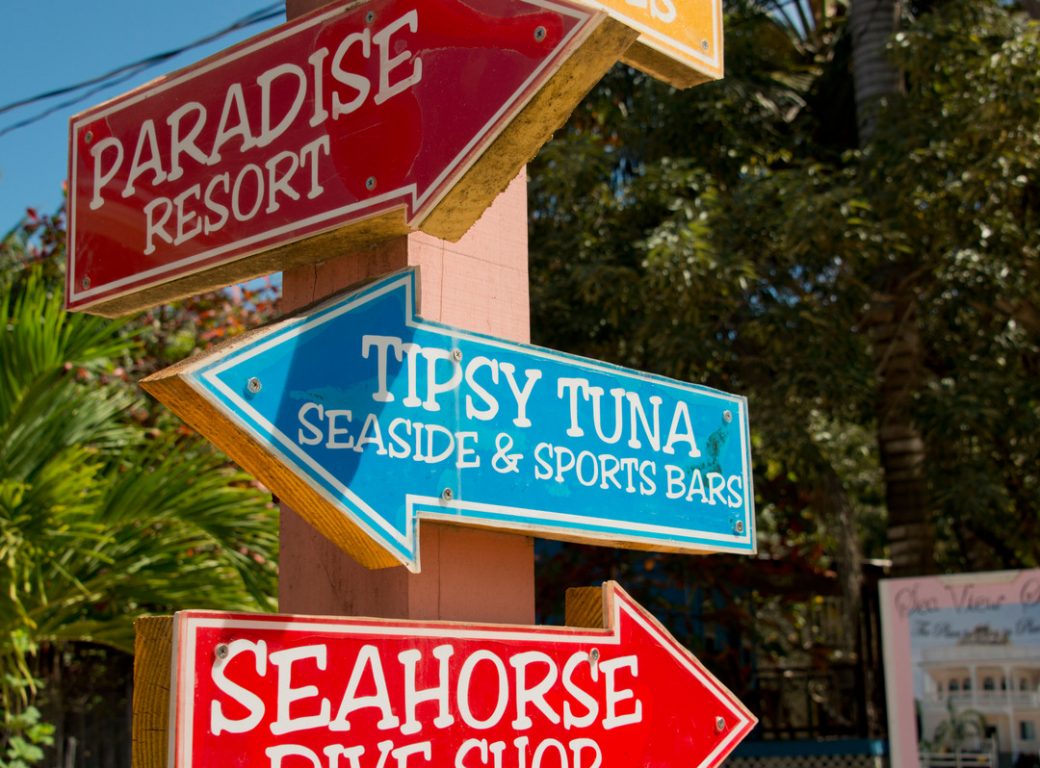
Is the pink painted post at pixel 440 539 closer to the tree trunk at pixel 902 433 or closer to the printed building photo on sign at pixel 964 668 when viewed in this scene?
the printed building photo on sign at pixel 964 668

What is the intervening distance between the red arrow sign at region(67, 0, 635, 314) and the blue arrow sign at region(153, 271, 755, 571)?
0.21 metres

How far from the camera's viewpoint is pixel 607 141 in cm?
1078

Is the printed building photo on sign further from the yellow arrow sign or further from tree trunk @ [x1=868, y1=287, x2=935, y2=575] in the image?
the yellow arrow sign

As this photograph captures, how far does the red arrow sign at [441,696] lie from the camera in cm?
166

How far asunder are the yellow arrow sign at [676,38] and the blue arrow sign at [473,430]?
1.95 feet

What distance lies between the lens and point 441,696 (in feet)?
6.35

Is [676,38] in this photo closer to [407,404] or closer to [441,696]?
[407,404]

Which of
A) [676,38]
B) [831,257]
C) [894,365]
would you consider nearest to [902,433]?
[894,365]

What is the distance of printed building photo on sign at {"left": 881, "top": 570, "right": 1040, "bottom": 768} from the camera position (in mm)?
7668

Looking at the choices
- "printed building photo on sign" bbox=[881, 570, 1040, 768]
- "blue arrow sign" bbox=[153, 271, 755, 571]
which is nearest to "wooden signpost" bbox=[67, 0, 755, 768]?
"blue arrow sign" bbox=[153, 271, 755, 571]

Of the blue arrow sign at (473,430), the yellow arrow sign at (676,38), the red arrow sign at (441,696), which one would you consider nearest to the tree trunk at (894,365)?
the yellow arrow sign at (676,38)

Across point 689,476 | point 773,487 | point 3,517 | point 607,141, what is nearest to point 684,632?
point 773,487

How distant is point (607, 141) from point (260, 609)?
639 cm

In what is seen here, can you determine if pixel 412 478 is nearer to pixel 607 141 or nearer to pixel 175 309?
pixel 175 309
